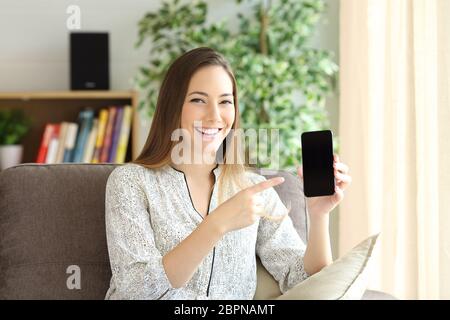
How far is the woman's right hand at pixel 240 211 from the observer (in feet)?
4.40

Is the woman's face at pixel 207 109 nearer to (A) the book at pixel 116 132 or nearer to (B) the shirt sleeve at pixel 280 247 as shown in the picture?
(B) the shirt sleeve at pixel 280 247

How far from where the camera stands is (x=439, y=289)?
1809 mm

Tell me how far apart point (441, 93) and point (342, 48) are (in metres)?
0.89

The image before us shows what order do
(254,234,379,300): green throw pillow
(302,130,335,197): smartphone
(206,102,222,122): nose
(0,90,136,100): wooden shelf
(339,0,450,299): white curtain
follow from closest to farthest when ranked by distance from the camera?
(254,234,379,300): green throw pillow < (302,130,335,197): smartphone < (206,102,222,122): nose < (339,0,450,299): white curtain < (0,90,136,100): wooden shelf

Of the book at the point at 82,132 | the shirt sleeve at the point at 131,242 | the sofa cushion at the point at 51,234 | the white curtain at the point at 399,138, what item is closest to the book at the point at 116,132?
the book at the point at 82,132

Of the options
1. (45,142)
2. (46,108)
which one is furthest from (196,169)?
(46,108)

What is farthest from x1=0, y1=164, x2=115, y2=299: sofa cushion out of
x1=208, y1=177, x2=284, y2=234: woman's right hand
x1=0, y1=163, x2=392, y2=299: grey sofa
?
x1=208, y1=177, x2=284, y2=234: woman's right hand

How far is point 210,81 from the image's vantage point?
5.36 feet

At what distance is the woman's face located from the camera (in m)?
1.62

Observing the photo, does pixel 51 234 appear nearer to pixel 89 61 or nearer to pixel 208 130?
pixel 208 130

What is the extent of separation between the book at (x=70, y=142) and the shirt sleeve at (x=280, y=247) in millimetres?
1756

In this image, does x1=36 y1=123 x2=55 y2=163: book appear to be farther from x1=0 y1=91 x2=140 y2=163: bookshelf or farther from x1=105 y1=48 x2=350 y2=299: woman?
x1=105 y1=48 x2=350 y2=299: woman
